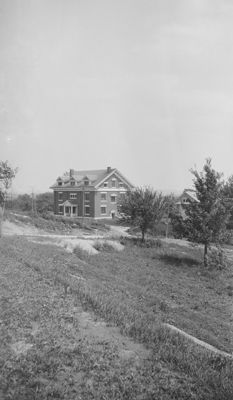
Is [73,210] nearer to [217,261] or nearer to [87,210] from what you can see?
[87,210]

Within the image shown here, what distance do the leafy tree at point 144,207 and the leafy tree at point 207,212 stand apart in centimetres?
517

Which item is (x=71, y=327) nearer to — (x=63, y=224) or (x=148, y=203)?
(x=148, y=203)

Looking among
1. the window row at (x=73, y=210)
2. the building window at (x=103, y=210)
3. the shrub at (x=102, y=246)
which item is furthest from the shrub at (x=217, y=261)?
the window row at (x=73, y=210)

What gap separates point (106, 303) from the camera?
8820 mm

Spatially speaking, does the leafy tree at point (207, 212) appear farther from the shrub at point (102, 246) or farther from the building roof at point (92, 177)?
the building roof at point (92, 177)

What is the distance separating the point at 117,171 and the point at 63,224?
78.3 feet

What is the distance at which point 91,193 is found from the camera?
→ 54.5 metres

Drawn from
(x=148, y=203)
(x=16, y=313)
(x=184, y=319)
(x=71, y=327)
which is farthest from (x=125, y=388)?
(x=148, y=203)

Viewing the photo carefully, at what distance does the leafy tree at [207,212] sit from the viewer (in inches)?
893

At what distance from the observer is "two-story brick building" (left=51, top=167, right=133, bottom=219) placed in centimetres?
5453

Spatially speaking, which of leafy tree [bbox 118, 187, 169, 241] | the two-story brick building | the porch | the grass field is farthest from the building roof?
the grass field

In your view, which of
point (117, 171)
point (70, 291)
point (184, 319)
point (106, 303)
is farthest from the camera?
point (117, 171)

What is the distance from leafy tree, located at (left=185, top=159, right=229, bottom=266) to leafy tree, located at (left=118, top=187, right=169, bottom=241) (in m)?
5.17

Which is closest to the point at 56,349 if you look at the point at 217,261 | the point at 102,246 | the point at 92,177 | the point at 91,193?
the point at 102,246
